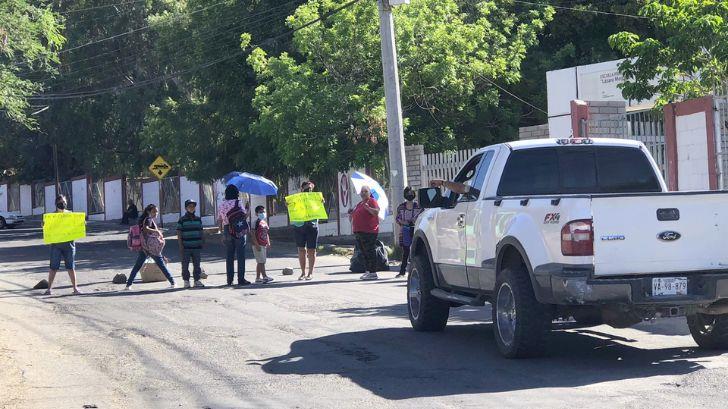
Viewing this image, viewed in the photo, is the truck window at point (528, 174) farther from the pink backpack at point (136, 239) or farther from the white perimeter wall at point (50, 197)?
the white perimeter wall at point (50, 197)

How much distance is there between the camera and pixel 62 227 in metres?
20.2

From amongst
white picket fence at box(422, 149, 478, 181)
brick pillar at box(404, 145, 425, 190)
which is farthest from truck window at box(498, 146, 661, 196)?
brick pillar at box(404, 145, 425, 190)

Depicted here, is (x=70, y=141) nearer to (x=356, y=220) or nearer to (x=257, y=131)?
(x=257, y=131)

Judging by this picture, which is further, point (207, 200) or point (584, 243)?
point (207, 200)

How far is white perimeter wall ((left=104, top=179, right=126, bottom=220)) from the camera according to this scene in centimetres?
5950

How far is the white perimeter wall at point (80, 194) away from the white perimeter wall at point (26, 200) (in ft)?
29.3

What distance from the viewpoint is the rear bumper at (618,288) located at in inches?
374

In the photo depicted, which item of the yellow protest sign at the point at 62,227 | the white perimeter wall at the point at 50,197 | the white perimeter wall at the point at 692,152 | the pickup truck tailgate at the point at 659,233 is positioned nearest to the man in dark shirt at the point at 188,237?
the yellow protest sign at the point at 62,227

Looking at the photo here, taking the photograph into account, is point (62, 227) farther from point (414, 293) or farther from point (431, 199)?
point (431, 199)

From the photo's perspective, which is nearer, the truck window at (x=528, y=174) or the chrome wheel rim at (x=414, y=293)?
the truck window at (x=528, y=174)

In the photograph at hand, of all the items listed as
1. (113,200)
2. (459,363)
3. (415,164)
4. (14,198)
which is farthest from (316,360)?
(14,198)

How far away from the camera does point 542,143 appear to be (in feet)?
37.4

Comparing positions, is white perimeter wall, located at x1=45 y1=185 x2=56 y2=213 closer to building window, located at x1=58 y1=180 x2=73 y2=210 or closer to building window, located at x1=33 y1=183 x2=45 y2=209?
building window, located at x1=58 y1=180 x2=73 y2=210

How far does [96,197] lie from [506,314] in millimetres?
54301
